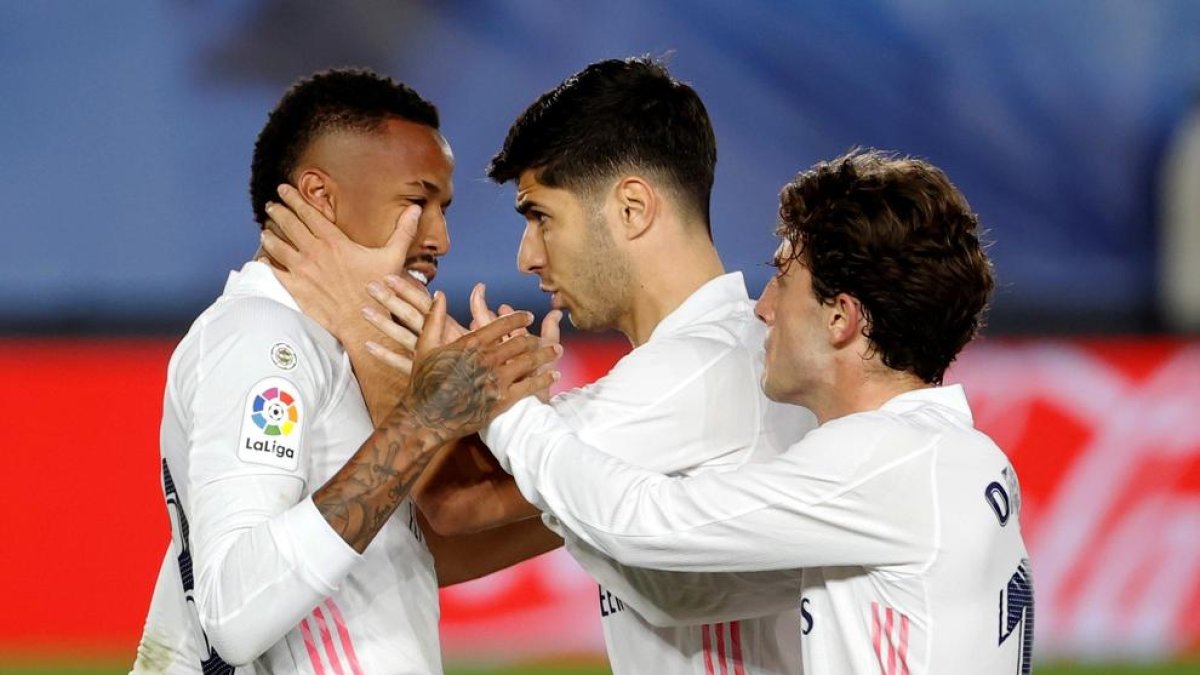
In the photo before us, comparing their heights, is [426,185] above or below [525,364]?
above

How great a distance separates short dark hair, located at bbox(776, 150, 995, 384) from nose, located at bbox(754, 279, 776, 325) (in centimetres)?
13

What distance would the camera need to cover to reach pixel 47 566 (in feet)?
22.8

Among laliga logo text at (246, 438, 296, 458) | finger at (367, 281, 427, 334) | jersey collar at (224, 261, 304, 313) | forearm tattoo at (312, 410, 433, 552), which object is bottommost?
forearm tattoo at (312, 410, 433, 552)

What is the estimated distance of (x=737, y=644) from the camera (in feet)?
10.3

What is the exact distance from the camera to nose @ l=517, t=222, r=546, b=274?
10.7 feet

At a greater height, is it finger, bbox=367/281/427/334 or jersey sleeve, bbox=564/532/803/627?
finger, bbox=367/281/427/334

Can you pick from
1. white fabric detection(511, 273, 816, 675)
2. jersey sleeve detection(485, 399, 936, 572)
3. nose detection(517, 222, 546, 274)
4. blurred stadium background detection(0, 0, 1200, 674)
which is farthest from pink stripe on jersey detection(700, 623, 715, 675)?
blurred stadium background detection(0, 0, 1200, 674)

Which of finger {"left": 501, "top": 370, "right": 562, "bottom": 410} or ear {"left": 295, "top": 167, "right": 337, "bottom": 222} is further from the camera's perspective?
ear {"left": 295, "top": 167, "right": 337, "bottom": 222}

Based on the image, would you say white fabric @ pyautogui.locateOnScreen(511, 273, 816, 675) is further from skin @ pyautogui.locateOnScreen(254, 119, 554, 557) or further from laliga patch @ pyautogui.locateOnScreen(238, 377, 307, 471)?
laliga patch @ pyautogui.locateOnScreen(238, 377, 307, 471)

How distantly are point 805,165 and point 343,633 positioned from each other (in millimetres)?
6236

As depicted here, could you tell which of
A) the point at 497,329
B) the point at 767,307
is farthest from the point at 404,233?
the point at 767,307

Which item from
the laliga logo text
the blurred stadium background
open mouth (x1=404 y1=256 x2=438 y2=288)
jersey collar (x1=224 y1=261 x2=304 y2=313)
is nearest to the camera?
the laliga logo text

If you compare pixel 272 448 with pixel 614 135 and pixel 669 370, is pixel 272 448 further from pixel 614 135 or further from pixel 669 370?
pixel 614 135

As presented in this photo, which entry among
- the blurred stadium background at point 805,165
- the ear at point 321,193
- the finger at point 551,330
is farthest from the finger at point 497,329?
the blurred stadium background at point 805,165
